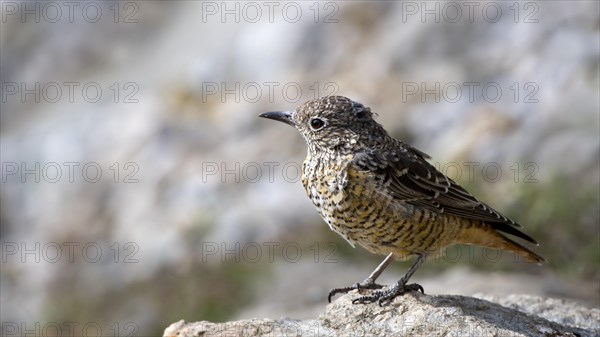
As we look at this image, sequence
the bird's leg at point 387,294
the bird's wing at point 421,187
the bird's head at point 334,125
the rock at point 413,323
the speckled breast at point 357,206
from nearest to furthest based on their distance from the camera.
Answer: the rock at point 413,323
the bird's leg at point 387,294
the speckled breast at point 357,206
the bird's wing at point 421,187
the bird's head at point 334,125

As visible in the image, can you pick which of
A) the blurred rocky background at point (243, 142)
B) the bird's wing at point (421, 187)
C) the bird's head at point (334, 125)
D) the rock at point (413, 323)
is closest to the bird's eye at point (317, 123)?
the bird's head at point (334, 125)

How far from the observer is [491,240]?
21.4 feet

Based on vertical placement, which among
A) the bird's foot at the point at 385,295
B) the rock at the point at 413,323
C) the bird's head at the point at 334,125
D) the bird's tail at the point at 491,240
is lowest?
the rock at the point at 413,323

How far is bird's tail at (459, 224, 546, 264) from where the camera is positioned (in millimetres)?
6406

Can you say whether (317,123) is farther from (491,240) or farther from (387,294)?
(491,240)

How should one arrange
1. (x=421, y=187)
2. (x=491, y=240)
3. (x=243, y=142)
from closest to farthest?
(x=421, y=187) < (x=491, y=240) < (x=243, y=142)

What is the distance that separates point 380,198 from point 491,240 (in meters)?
1.16

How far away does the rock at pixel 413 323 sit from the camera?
5.16 m

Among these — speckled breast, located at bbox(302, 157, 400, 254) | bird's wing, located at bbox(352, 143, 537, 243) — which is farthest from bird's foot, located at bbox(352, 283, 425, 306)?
bird's wing, located at bbox(352, 143, 537, 243)

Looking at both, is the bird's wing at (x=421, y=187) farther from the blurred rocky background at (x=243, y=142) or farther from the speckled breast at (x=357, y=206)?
the blurred rocky background at (x=243, y=142)

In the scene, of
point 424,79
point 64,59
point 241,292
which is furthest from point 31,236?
point 424,79

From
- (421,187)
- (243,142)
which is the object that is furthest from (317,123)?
(243,142)

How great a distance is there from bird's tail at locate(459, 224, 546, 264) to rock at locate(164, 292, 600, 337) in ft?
2.11

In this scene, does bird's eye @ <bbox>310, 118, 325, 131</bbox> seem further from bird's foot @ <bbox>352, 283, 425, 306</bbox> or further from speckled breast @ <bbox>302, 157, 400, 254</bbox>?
bird's foot @ <bbox>352, 283, 425, 306</bbox>
